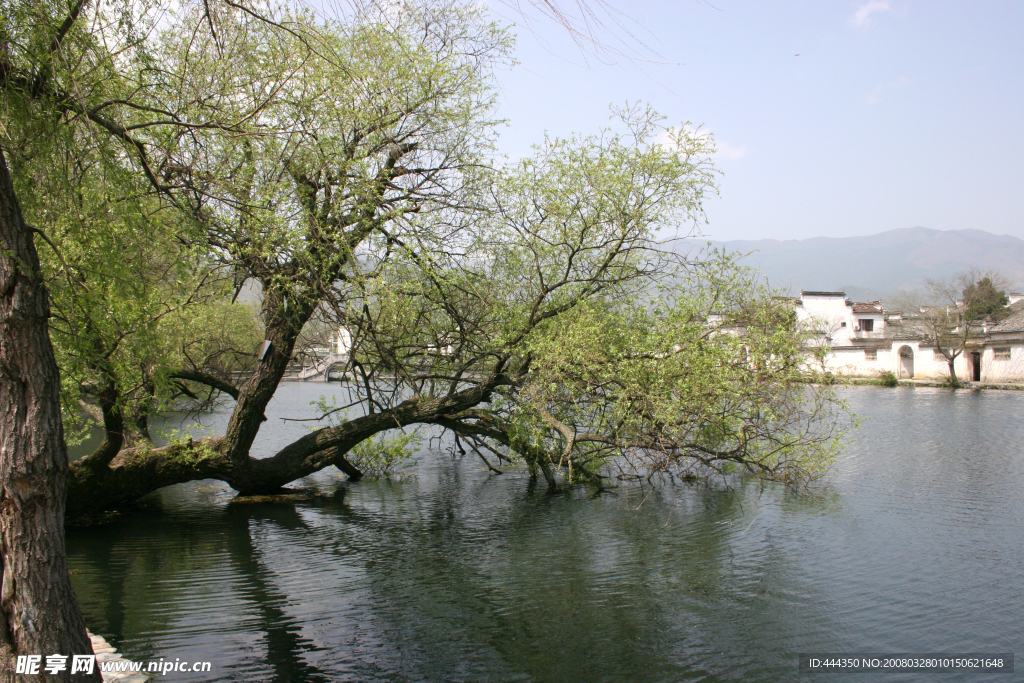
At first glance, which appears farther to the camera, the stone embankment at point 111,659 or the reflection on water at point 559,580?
the reflection on water at point 559,580

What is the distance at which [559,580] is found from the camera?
8.21 meters

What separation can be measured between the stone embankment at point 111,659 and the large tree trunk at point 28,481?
160 centimetres

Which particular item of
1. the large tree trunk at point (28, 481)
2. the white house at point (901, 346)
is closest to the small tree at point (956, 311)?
the white house at point (901, 346)

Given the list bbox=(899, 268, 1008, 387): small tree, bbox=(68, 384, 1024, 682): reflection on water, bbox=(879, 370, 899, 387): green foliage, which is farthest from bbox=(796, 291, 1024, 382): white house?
bbox=(68, 384, 1024, 682): reflection on water

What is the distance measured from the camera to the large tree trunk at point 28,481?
346 centimetres

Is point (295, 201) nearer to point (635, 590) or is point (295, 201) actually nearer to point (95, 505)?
point (95, 505)

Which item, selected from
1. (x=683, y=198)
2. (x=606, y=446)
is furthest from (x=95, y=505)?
(x=683, y=198)

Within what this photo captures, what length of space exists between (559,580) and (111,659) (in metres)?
4.82

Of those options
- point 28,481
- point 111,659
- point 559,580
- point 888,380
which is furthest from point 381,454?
point 888,380

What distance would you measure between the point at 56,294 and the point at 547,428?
22.8 feet

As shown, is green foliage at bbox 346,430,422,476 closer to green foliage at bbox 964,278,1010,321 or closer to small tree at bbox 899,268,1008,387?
small tree at bbox 899,268,1008,387

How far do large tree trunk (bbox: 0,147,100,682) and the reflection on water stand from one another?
8.61ft

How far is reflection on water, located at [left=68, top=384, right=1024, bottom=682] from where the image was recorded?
6.34 metres

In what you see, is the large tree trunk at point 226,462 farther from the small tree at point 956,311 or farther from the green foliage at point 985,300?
the green foliage at point 985,300
